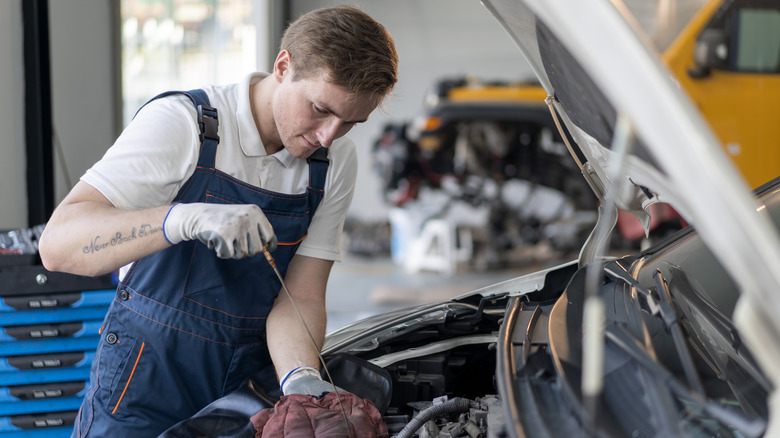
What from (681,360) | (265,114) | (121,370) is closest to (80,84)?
(265,114)

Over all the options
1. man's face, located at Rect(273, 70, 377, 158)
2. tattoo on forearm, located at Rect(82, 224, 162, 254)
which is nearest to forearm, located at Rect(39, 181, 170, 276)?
tattoo on forearm, located at Rect(82, 224, 162, 254)

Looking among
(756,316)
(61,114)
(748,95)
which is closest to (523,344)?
(756,316)

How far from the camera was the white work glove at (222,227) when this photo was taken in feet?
4.13

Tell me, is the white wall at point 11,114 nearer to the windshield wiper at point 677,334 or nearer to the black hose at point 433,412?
the black hose at point 433,412

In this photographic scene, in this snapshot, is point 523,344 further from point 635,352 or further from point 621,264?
point 621,264

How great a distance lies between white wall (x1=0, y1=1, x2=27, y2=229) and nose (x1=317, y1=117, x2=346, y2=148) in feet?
6.11

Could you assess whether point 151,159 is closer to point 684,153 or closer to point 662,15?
point 684,153

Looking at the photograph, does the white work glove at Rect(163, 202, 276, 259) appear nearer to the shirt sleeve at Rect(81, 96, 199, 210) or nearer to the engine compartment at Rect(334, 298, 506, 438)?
the shirt sleeve at Rect(81, 96, 199, 210)

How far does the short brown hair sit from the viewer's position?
4.60 feet

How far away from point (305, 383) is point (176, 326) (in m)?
0.31

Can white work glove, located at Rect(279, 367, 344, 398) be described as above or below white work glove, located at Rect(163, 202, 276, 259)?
below

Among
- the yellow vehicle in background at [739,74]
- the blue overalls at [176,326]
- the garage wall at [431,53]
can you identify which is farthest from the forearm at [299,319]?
the garage wall at [431,53]

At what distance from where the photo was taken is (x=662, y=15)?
651 centimetres

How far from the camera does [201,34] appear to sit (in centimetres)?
641
